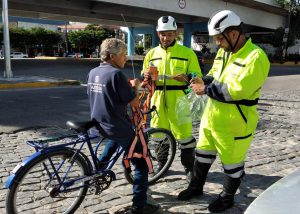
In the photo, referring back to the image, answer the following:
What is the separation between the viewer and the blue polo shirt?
10.2ft

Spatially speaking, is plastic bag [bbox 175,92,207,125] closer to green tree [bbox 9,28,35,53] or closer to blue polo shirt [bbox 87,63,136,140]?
blue polo shirt [bbox 87,63,136,140]

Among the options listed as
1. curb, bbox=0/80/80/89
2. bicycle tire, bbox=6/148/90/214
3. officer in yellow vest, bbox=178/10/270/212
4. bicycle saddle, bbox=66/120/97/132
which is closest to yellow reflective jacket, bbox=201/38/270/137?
officer in yellow vest, bbox=178/10/270/212

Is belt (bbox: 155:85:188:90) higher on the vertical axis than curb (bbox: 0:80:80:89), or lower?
higher

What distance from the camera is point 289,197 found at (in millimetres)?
2199

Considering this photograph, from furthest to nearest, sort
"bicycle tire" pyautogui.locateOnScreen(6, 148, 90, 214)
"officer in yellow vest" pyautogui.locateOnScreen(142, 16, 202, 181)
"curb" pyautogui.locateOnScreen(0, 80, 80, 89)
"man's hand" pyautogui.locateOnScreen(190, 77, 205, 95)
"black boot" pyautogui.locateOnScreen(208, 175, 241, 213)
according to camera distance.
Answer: "curb" pyautogui.locateOnScreen(0, 80, 80, 89)
"officer in yellow vest" pyautogui.locateOnScreen(142, 16, 202, 181)
"black boot" pyautogui.locateOnScreen(208, 175, 241, 213)
"man's hand" pyautogui.locateOnScreen(190, 77, 205, 95)
"bicycle tire" pyautogui.locateOnScreen(6, 148, 90, 214)

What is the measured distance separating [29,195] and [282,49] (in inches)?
1527

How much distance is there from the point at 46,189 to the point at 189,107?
67.7 inches

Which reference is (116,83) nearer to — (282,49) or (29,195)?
(29,195)

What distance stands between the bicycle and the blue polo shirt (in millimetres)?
164

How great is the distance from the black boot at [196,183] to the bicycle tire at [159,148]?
490mm

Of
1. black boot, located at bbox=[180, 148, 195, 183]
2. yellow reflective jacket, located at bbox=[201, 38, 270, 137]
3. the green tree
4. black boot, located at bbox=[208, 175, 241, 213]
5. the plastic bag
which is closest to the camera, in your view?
yellow reflective jacket, located at bbox=[201, 38, 270, 137]

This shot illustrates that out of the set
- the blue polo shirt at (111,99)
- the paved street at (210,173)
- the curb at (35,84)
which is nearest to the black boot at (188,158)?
the paved street at (210,173)

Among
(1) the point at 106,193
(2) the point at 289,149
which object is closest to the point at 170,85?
(1) the point at 106,193

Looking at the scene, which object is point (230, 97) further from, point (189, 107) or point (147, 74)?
point (147, 74)
